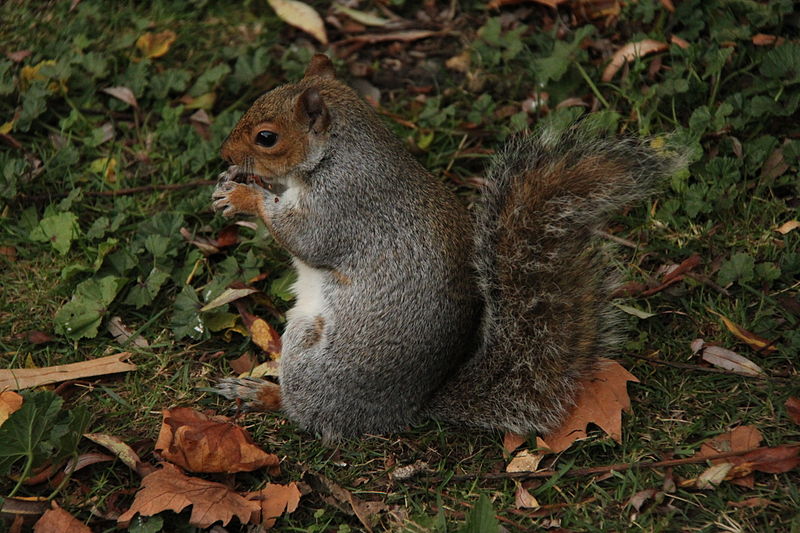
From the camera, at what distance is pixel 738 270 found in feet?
8.62

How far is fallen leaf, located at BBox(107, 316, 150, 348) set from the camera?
107 inches

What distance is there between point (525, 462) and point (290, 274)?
1.04 metres

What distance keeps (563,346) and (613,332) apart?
17 centimetres

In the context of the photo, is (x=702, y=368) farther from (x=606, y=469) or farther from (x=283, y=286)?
(x=283, y=286)

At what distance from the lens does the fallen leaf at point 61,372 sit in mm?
2500

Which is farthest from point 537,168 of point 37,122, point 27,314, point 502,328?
point 37,122

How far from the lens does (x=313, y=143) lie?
7.97 feet

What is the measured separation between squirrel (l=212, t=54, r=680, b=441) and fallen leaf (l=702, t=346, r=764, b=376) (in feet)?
1.18

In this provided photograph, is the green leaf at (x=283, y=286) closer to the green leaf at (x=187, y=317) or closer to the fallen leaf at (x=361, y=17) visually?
the green leaf at (x=187, y=317)

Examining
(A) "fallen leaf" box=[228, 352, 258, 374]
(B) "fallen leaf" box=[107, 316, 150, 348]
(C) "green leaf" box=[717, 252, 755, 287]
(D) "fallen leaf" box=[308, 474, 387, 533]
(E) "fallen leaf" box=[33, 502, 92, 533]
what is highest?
(C) "green leaf" box=[717, 252, 755, 287]

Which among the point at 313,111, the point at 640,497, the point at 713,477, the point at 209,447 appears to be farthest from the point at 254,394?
the point at 713,477

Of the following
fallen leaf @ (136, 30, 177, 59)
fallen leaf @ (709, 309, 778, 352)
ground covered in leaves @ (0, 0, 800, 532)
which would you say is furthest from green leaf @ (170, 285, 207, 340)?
fallen leaf @ (709, 309, 778, 352)

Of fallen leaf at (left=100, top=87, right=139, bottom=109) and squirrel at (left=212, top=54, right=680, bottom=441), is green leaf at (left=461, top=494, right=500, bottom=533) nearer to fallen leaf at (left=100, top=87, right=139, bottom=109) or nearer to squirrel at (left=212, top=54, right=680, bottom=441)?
squirrel at (left=212, top=54, right=680, bottom=441)

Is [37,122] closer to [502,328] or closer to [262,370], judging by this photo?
[262,370]
